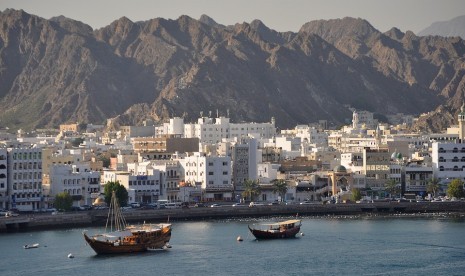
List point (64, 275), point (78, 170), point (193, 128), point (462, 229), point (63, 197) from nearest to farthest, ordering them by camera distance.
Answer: point (64, 275) → point (462, 229) → point (63, 197) → point (78, 170) → point (193, 128)

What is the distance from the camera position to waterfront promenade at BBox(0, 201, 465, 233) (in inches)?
4210

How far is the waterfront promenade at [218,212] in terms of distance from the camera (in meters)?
107

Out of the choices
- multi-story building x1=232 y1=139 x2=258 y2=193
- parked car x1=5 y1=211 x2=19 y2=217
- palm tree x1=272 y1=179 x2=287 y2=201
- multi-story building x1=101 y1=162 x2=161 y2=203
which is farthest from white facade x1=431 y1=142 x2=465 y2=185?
parked car x1=5 y1=211 x2=19 y2=217

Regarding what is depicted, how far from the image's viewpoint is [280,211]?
4601 inches

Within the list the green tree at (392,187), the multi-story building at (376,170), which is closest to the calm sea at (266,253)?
the green tree at (392,187)

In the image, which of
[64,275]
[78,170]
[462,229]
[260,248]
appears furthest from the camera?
[78,170]

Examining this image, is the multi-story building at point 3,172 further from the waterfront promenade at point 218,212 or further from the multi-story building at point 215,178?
the multi-story building at point 215,178

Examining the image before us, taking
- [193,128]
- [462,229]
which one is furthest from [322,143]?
[462,229]

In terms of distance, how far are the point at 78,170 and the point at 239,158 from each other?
14399 mm

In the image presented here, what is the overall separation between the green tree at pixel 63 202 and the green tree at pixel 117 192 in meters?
3.38

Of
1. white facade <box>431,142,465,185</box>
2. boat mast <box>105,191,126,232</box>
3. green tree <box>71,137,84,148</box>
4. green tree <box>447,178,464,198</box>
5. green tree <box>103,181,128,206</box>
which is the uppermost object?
green tree <box>71,137,84,148</box>

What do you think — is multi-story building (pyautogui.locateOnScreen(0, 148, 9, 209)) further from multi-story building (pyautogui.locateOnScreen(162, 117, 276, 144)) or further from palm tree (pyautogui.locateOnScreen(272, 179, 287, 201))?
multi-story building (pyautogui.locateOnScreen(162, 117, 276, 144))

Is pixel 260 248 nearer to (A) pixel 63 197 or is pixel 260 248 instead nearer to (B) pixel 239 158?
(A) pixel 63 197

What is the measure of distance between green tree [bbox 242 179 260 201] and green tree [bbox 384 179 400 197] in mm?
10742
